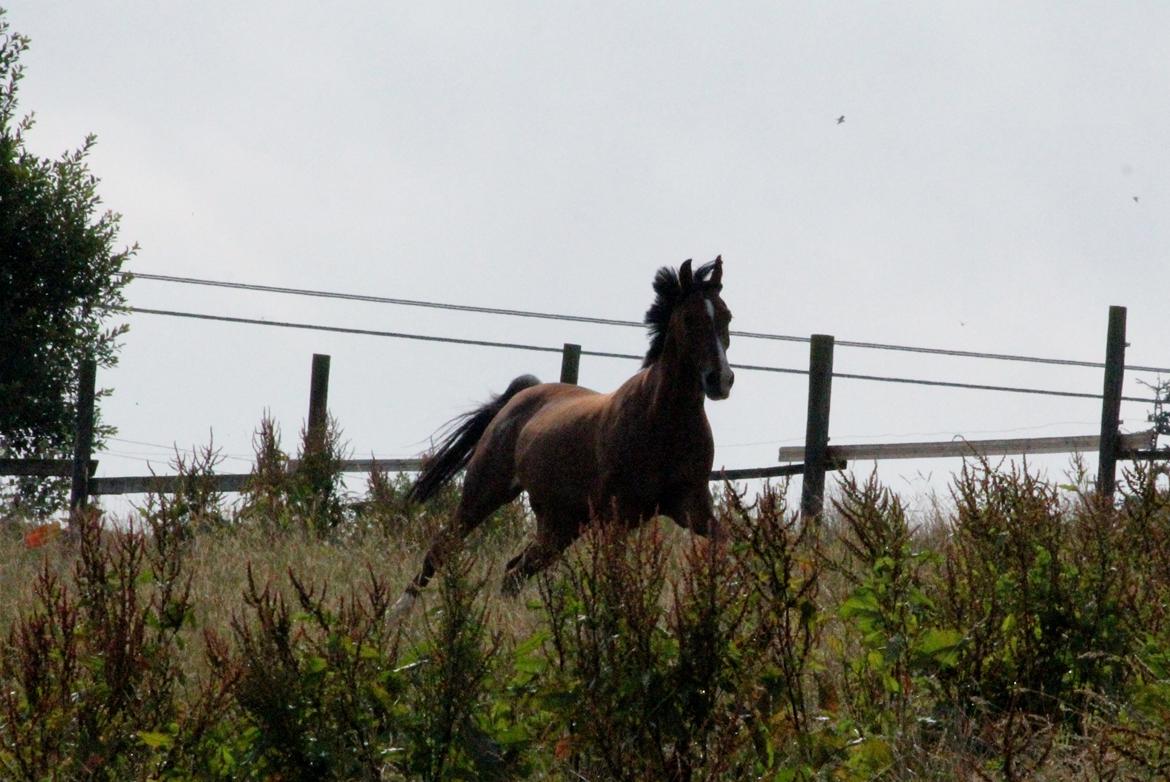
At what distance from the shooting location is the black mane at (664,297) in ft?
29.7

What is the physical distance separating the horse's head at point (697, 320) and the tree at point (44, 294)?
30.5 ft

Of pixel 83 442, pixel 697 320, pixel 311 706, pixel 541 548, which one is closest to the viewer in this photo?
pixel 311 706

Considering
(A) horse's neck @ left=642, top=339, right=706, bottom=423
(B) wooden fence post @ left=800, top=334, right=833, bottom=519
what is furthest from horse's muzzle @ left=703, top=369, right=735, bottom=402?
(B) wooden fence post @ left=800, top=334, right=833, bottom=519

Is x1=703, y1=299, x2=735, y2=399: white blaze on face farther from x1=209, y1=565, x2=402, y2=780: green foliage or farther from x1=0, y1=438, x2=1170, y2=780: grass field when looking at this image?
x1=209, y1=565, x2=402, y2=780: green foliage

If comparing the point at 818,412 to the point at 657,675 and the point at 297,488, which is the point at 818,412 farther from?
the point at 657,675

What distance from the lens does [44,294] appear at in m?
16.6

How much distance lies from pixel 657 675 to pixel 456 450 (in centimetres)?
728

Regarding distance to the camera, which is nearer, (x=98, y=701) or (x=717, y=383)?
(x=98, y=701)

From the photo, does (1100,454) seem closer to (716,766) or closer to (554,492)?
(554,492)

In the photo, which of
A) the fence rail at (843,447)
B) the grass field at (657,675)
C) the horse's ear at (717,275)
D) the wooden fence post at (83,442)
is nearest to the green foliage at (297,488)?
the fence rail at (843,447)

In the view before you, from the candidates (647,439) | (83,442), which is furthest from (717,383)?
(83,442)

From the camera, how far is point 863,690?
15.6ft

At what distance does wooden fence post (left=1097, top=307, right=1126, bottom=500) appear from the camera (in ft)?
41.6

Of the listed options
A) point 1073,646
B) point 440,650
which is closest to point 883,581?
point 1073,646
